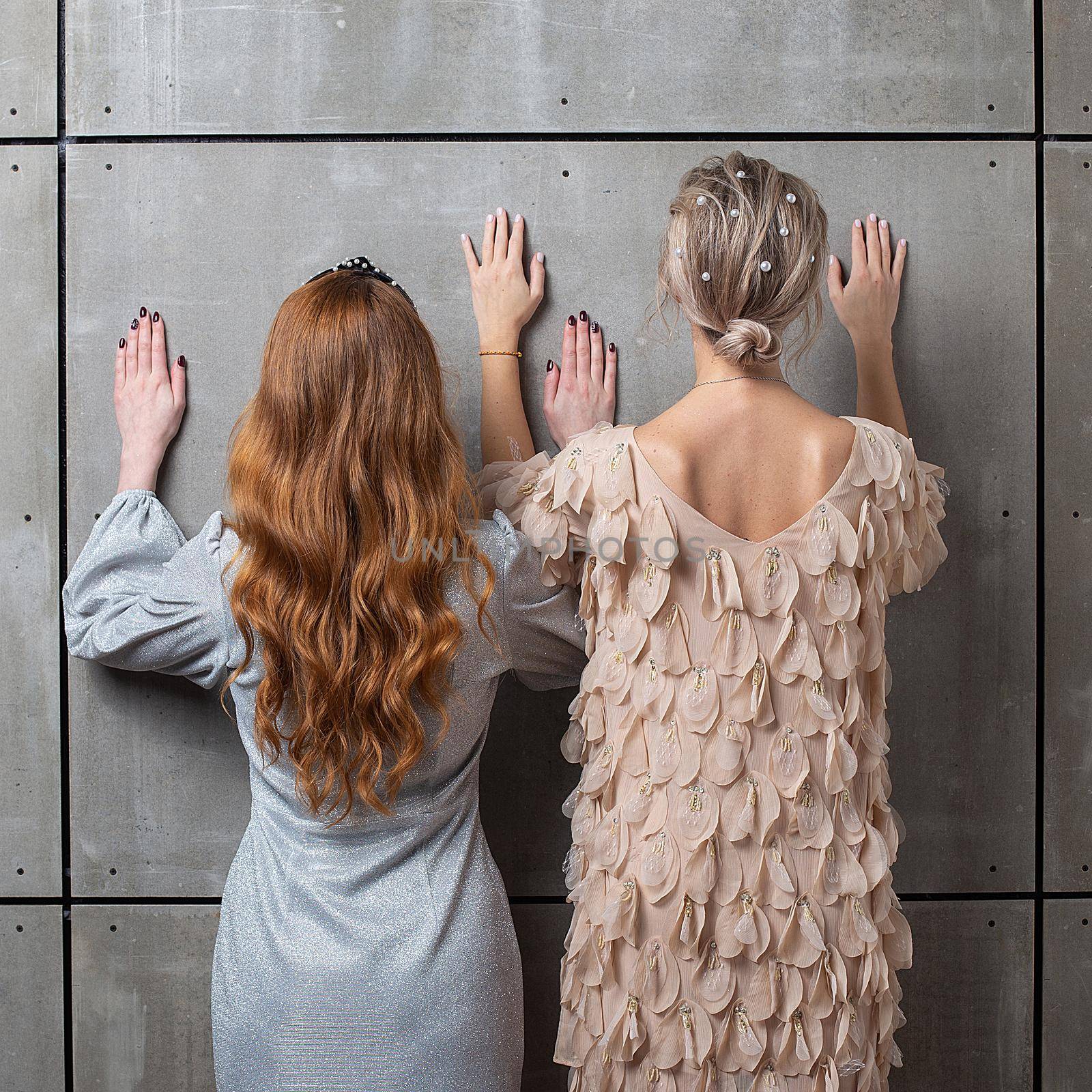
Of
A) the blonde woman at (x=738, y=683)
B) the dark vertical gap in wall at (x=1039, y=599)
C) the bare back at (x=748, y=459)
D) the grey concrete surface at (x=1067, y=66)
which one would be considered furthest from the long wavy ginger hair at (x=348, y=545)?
the grey concrete surface at (x=1067, y=66)

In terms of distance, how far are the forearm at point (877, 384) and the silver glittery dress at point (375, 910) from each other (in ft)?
2.65

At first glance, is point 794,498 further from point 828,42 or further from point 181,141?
point 181,141

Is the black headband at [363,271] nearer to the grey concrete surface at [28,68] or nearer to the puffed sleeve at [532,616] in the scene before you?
the puffed sleeve at [532,616]

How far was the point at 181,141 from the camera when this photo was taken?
6.34 ft

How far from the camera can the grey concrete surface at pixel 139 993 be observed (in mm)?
1982

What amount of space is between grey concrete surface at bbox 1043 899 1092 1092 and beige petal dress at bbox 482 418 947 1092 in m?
0.81

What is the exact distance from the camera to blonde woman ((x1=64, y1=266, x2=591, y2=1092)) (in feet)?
4.36

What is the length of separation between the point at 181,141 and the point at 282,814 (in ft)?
4.66

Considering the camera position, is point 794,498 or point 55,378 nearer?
point 794,498

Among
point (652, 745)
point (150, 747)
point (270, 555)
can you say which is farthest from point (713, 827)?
point (150, 747)

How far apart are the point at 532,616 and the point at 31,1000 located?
150 cm

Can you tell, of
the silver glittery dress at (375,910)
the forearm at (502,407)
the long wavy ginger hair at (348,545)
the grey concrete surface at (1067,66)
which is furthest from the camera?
the grey concrete surface at (1067,66)

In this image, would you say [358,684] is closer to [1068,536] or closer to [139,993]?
[139,993]

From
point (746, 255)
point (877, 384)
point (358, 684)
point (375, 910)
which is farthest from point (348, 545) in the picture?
point (877, 384)
